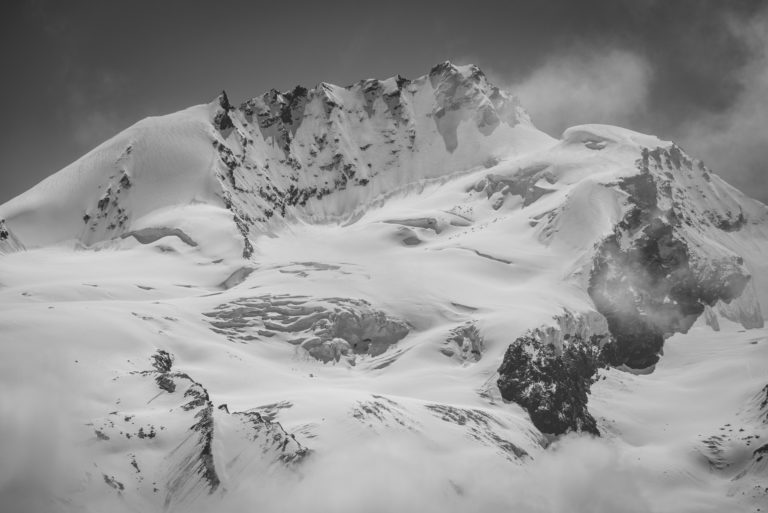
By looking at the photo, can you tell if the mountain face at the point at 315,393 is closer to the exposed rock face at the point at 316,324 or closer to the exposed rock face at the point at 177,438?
the exposed rock face at the point at 177,438

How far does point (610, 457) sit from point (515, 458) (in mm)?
26817

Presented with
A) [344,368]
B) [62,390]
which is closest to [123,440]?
[62,390]

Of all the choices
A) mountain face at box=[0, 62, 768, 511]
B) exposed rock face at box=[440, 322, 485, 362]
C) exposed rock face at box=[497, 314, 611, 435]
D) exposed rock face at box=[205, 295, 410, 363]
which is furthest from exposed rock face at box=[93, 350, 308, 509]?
exposed rock face at box=[440, 322, 485, 362]

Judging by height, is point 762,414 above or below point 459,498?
above

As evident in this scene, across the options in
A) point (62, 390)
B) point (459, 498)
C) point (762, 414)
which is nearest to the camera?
point (62, 390)

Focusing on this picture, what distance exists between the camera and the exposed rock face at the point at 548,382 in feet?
512

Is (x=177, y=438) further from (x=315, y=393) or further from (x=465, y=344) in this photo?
(x=465, y=344)

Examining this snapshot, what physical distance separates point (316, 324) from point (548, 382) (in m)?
47.3

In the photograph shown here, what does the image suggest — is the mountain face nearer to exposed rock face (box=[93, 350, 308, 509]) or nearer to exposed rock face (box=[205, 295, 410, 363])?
exposed rock face (box=[93, 350, 308, 509])

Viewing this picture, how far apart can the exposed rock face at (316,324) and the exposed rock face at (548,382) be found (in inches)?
1105

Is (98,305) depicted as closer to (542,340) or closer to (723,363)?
(542,340)

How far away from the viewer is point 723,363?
7790 inches

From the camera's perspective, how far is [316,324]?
176 meters

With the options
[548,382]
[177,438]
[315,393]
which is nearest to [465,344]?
[548,382]
